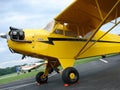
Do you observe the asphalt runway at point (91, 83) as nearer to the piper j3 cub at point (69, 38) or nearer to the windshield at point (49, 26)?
the piper j3 cub at point (69, 38)

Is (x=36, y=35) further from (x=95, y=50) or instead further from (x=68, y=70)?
(x=95, y=50)

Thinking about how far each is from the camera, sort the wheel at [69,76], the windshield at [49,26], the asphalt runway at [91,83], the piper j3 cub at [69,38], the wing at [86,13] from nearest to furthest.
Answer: the asphalt runway at [91,83]
the wheel at [69,76]
the piper j3 cub at [69,38]
the wing at [86,13]
the windshield at [49,26]

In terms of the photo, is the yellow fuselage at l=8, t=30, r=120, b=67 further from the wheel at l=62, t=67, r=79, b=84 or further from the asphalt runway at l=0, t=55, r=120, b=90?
the asphalt runway at l=0, t=55, r=120, b=90

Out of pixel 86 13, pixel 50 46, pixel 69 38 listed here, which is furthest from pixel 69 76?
pixel 86 13

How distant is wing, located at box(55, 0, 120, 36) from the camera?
1153 cm

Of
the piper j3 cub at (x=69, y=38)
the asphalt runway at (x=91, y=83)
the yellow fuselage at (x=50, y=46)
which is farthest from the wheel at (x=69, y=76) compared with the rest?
the yellow fuselage at (x=50, y=46)

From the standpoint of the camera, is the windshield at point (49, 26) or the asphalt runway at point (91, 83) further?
the windshield at point (49, 26)

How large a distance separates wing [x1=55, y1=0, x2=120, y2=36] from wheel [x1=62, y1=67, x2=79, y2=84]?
2193 mm

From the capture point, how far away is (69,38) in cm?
1238

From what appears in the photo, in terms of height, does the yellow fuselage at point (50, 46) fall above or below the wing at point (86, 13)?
below

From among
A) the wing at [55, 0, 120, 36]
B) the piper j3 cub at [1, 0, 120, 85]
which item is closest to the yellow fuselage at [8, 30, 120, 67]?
the piper j3 cub at [1, 0, 120, 85]

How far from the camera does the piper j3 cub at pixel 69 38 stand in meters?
11.4

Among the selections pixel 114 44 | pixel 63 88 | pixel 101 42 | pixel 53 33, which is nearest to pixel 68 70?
pixel 63 88

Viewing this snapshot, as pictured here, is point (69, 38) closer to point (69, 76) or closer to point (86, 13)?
point (86, 13)
